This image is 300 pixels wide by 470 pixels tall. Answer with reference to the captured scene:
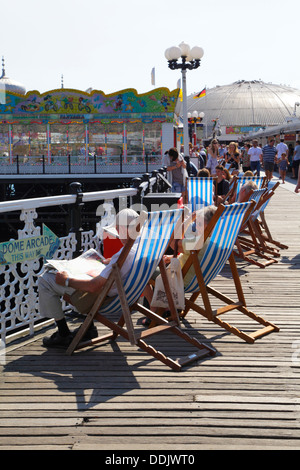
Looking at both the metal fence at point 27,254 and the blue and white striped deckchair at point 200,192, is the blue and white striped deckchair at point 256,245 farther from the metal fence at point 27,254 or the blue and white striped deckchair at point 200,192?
the metal fence at point 27,254

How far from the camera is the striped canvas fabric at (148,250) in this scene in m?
4.10

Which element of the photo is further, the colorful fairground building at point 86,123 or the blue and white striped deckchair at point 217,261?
the colorful fairground building at point 86,123

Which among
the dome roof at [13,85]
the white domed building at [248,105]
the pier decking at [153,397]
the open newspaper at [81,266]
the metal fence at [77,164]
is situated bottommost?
the pier decking at [153,397]

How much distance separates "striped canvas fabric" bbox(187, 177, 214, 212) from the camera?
32.7 feet

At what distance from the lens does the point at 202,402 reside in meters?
3.46

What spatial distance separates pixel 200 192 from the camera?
1023 centimetres

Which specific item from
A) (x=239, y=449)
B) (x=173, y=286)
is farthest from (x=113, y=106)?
(x=239, y=449)

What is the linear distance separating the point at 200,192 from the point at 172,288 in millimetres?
5751

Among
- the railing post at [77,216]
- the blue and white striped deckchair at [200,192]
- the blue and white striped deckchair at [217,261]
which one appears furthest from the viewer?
the blue and white striped deckchair at [200,192]

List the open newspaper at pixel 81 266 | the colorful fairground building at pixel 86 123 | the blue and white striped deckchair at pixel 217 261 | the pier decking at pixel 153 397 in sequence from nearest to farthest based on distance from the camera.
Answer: the pier decking at pixel 153 397
the open newspaper at pixel 81 266
the blue and white striped deckchair at pixel 217 261
the colorful fairground building at pixel 86 123

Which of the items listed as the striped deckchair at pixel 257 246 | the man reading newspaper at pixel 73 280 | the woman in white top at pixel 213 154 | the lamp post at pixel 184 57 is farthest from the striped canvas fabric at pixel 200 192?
the lamp post at pixel 184 57

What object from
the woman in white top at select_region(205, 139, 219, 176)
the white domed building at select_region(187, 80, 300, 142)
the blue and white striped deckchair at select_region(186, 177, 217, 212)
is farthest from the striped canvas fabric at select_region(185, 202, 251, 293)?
the white domed building at select_region(187, 80, 300, 142)

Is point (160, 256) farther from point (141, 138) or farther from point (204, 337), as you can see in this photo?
point (141, 138)

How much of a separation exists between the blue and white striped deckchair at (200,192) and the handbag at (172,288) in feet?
16.9
